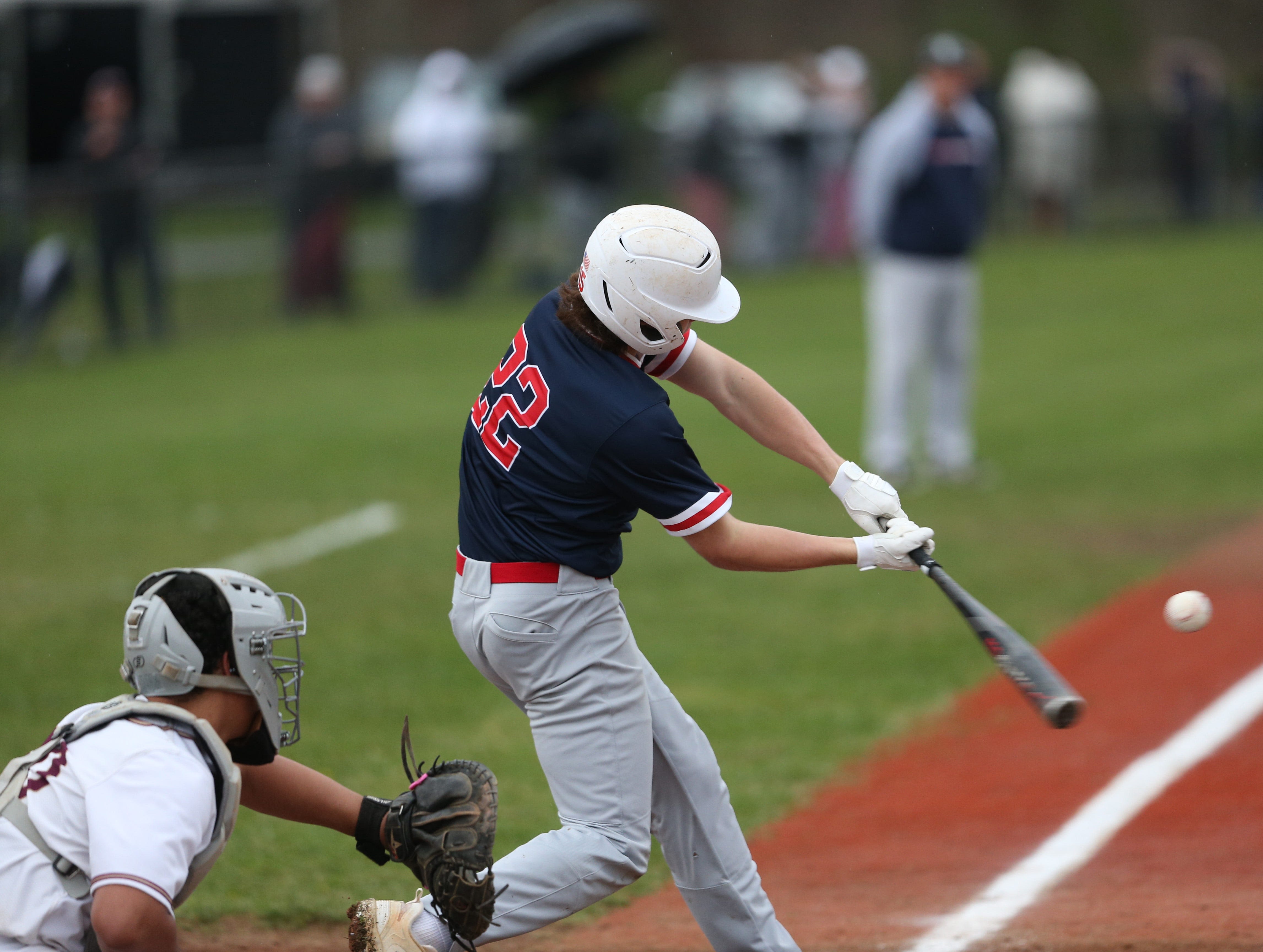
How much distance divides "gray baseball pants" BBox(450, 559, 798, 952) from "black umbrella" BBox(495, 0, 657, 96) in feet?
59.9

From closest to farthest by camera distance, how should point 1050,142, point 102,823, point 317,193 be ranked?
point 102,823 → point 317,193 → point 1050,142

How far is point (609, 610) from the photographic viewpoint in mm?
3822

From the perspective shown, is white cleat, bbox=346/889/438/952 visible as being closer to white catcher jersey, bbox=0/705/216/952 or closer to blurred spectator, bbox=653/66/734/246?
white catcher jersey, bbox=0/705/216/952

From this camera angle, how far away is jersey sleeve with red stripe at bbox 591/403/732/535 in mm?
3613

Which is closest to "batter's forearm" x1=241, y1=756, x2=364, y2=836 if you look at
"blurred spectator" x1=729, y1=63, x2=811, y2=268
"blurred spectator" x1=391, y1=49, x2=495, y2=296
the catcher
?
the catcher

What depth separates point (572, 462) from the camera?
366 cm

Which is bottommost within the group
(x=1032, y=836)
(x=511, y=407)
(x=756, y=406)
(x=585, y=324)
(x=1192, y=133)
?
(x=1032, y=836)

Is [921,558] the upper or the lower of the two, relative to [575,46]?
lower

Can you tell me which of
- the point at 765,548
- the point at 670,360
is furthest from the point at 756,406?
the point at 765,548

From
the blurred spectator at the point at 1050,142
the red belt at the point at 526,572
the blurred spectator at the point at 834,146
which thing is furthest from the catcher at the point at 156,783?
the blurred spectator at the point at 1050,142

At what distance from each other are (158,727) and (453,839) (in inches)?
32.3

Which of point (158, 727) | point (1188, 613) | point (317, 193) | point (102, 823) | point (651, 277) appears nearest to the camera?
point (102, 823)

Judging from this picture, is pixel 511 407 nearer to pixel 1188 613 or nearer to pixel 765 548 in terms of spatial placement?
pixel 765 548

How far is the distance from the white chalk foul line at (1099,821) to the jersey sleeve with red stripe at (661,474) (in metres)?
1.46
